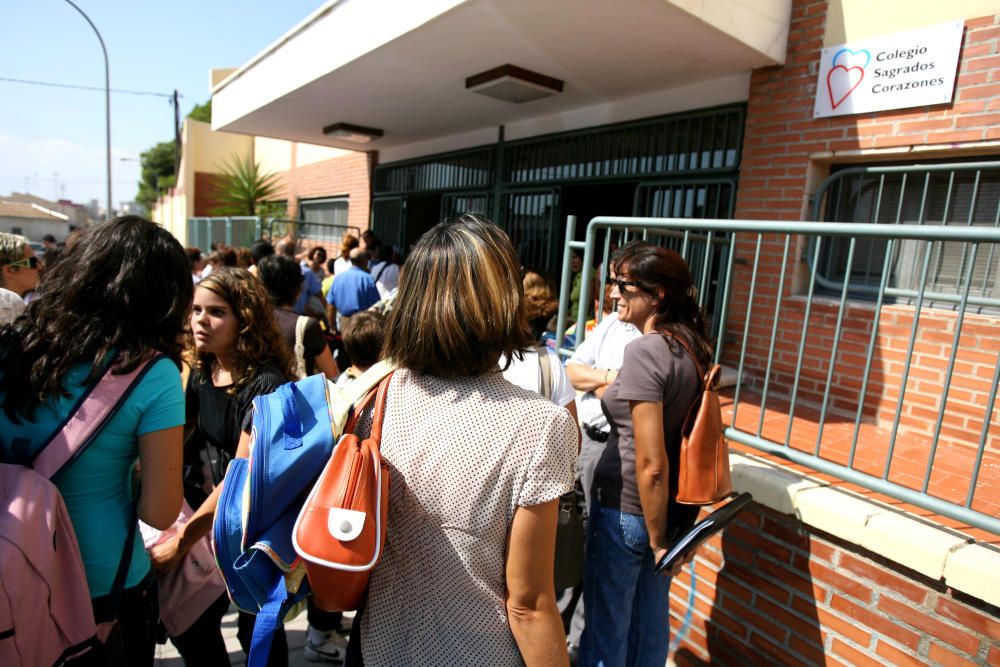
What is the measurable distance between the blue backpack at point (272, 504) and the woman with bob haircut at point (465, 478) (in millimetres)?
148

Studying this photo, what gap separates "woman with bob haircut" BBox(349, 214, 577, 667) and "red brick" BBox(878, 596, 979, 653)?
154cm

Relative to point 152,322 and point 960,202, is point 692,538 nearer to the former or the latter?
point 152,322

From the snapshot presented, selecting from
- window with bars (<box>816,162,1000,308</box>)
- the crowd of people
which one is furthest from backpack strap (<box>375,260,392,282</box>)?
window with bars (<box>816,162,1000,308</box>)

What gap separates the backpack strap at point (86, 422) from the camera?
4.53ft

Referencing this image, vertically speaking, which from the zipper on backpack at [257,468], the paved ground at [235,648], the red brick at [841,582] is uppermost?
the zipper on backpack at [257,468]

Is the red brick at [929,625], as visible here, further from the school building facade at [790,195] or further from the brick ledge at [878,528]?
the brick ledge at [878,528]

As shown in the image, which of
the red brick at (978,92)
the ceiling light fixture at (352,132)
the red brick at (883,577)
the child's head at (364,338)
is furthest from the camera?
the ceiling light fixture at (352,132)

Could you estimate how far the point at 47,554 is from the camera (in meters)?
1.28

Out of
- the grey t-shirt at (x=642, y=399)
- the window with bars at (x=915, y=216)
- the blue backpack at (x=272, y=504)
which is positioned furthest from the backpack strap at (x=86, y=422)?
the window with bars at (x=915, y=216)

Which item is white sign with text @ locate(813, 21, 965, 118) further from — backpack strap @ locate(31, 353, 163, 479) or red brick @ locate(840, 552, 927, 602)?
backpack strap @ locate(31, 353, 163, 479)

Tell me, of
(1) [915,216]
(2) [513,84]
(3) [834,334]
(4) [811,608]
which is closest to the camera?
(4) [811,608]

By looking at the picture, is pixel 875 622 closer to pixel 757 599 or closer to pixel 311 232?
pixel 757 599

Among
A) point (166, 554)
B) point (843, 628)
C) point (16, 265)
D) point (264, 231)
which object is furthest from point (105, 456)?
point (264, 231)

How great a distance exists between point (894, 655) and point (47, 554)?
2659 mm
